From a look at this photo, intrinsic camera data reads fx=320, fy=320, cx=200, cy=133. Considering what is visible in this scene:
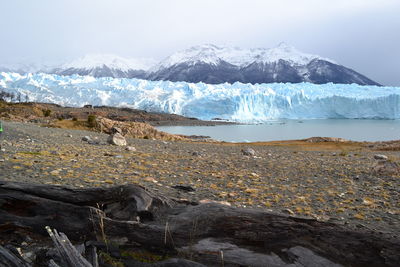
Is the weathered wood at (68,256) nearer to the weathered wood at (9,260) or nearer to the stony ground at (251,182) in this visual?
the weathered wood at (9,260)

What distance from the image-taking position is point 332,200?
18.8 ft

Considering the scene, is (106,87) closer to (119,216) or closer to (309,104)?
(309,104)

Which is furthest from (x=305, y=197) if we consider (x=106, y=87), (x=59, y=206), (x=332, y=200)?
(x=106, y=87)

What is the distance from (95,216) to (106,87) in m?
135

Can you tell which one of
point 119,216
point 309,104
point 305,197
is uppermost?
point 309,104

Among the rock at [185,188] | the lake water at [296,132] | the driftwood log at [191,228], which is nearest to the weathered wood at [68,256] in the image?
the driftwood log at [191,228]

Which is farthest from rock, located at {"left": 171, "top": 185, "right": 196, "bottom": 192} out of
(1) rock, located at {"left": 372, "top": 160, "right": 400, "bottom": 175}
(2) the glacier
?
(2) the glacier

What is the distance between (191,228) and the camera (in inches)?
111

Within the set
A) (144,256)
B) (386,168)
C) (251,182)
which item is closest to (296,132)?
(386,168)

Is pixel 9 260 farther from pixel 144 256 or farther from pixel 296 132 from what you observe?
pixel 296 132

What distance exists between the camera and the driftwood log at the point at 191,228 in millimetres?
2383

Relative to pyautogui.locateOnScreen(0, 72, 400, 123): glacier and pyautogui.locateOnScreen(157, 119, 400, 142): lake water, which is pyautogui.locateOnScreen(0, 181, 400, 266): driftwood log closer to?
pyautogui.locateOnScreen(157, 119, 400, 142): lake water

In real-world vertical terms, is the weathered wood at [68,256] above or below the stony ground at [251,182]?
above

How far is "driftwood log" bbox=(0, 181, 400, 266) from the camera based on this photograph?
238 cm
